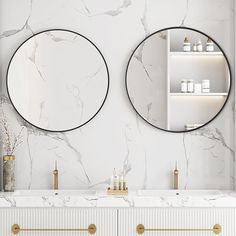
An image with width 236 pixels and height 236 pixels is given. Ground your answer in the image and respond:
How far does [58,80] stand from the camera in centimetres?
363

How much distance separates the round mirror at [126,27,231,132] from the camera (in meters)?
3.63

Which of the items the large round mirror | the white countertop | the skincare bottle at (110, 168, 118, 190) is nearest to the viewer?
the white countertop

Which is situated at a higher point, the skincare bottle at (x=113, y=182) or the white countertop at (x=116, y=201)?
the skincare bottle at (x=113, y=182)

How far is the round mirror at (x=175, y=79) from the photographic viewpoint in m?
3.63

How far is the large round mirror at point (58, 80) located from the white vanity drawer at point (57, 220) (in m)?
0.63

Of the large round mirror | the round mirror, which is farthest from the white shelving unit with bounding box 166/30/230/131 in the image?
the large round mirror

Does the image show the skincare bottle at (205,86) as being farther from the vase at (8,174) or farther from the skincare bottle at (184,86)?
the vase at (8,174)

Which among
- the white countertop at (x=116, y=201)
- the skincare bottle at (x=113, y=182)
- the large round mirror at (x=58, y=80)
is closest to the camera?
the white countertop at (x=116, y=201)

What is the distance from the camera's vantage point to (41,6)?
12.0 ft

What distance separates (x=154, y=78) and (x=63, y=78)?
63 cm

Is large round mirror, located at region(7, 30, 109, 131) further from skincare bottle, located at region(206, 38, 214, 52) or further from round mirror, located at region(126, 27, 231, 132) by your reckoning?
skincare bottle, located at region(206, 38, 214, 52)

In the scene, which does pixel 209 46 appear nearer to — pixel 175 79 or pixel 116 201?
pixel 175 79

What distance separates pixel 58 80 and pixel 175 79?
0.82 meters

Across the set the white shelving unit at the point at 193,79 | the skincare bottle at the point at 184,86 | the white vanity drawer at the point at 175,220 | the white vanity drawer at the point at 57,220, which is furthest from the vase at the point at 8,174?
the skincare bottle at the point at 184,86
